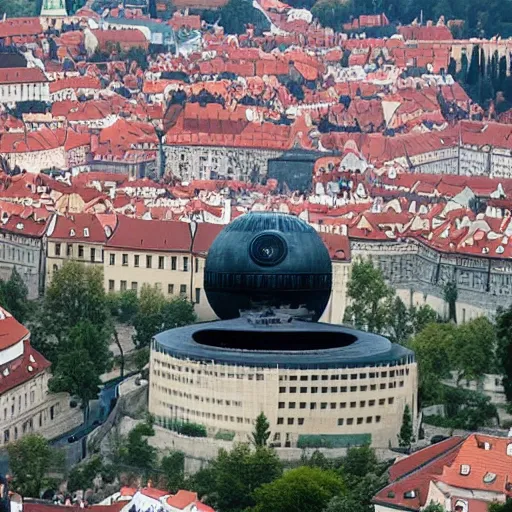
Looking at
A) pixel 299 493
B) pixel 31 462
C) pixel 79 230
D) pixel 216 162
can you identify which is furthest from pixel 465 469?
pixel 216 162

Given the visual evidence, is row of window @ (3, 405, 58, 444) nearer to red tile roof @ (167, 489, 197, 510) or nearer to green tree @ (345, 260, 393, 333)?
green tree @ (345, 260, 393, 333)

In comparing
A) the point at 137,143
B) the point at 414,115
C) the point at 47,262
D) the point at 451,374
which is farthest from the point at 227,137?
the point at 451,374

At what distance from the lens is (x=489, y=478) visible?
7881 centimetres

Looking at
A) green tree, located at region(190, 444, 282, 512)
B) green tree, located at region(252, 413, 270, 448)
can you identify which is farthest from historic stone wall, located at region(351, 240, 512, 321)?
green tree, located at region(190, 444, 282, 512)

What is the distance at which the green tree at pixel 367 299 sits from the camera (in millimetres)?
116250

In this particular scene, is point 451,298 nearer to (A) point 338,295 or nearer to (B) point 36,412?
(A) point 338,295

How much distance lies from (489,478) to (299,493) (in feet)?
18.5

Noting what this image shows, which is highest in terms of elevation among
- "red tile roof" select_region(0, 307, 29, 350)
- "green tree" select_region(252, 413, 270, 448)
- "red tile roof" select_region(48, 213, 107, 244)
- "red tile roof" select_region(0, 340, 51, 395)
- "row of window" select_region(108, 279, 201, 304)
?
"red tile roof" select_region(0, 307, 29, 350)

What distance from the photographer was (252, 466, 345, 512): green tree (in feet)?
271

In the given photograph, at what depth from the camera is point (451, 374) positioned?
343ft

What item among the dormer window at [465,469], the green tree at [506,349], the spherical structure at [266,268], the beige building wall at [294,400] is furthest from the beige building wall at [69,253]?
the dormer window at [465,469]

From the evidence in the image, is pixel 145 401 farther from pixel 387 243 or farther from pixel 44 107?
pixel 44 107

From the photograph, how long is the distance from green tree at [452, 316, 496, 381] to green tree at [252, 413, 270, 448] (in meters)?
9.59

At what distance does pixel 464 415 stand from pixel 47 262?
33.5 m
